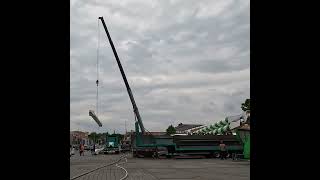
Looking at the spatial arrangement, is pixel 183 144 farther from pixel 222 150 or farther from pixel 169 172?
pixel 169 172

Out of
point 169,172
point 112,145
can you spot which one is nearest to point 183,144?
point 112,145

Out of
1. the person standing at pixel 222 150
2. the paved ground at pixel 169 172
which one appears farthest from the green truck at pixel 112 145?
the paved ground at pixel 169 172

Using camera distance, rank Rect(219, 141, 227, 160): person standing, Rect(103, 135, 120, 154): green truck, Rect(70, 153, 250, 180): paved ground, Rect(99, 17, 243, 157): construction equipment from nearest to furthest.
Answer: Rect(70, 153, 250, 180): paved ground
Rect(219, 141, 227, 160): person standing
Rect(99, 17, 243, 157): construction equipment
Rect(103, 135, 120, 154): green truck

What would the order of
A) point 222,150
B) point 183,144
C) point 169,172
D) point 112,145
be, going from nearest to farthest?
point 169,172, point 222,150, point 183,144, point 112,145

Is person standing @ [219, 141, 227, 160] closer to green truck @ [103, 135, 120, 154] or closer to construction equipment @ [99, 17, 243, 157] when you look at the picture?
construction equipment @ [99, 17, 243, 157]

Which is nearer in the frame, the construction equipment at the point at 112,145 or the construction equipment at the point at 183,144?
the construction equipment at the point at 183,144

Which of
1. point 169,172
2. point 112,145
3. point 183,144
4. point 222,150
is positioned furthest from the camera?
point 112,145

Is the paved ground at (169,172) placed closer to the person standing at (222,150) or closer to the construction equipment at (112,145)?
the person standing at (222,150)

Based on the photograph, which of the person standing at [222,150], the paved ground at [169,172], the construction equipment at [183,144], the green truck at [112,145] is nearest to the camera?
the paved ground at [169,172]

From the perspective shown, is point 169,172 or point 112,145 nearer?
point 169,172

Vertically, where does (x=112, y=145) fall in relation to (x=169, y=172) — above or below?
below

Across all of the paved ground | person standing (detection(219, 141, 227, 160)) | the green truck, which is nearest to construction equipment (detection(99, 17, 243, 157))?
person standing (detection(219, 141, 227, 160))
